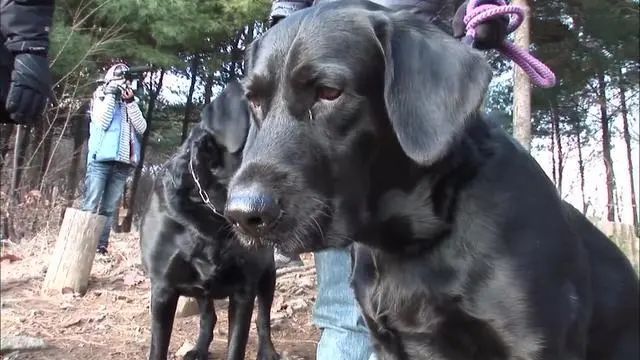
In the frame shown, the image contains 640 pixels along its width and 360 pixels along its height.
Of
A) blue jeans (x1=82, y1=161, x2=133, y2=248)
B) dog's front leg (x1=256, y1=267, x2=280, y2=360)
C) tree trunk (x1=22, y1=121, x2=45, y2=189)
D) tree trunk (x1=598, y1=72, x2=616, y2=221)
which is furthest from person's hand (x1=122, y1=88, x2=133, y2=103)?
tree trunk (x1=598, y1=72, x2=616, y2=221)

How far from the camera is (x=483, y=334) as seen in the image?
1.96 meters

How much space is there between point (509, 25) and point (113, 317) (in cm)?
386

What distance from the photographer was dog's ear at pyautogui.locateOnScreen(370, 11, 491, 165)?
1.86 m

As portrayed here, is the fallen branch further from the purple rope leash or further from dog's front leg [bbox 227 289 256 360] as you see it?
the purple rope leash

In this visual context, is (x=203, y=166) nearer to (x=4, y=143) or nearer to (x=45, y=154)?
(x=4, y=143)

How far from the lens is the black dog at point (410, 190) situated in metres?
1.84

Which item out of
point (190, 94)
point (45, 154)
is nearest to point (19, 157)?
point (45, 154)

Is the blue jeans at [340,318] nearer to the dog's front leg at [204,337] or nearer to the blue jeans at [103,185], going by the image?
the dog's front leg at [204,337]

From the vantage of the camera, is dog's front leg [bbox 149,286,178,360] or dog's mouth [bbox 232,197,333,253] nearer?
dog's mouth [bbox 232,197,333,253]

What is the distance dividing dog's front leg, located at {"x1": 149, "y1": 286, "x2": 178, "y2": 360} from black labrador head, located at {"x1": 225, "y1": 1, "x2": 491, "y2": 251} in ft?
7.21

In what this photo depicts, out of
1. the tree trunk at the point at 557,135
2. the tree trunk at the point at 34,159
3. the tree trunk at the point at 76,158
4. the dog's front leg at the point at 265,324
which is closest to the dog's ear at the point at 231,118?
the dog's front leg at the point at 265,324

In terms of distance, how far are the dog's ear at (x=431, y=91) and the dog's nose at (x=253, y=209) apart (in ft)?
1.19

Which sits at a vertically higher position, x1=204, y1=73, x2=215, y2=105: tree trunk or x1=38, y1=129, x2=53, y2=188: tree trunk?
x1=204, y1=73, x2=215, y2=105: tree trunk

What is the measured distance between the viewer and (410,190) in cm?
207
